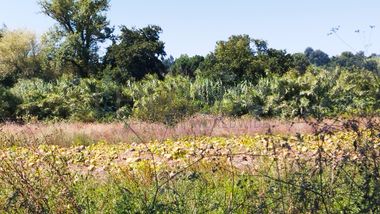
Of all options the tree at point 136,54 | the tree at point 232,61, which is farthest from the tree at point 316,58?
the tree at point 136,54

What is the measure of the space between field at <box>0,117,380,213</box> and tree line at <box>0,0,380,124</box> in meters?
0.36

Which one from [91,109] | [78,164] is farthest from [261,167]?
[91,109]

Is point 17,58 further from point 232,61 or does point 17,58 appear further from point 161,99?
point 161,99

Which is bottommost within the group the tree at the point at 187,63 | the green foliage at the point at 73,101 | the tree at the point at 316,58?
the green foliage at the point at 73,101

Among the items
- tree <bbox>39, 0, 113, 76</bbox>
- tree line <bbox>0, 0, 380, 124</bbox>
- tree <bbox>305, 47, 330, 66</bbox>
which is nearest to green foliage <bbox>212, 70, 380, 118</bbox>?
tree line <bbox>0, 0, 380, 124</bbox>

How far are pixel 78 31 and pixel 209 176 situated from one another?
1719 inches

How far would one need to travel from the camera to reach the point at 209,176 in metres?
5.79

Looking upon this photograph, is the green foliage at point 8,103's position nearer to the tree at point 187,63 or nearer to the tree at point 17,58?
the tree at point 17,58

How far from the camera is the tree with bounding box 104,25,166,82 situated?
4059 centimetres

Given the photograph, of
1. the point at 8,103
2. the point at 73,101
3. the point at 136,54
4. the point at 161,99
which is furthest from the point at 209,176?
the point at 136,54

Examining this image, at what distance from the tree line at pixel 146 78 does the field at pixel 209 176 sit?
36 cm

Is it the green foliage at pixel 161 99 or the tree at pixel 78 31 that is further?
the tree at pixel 78 31

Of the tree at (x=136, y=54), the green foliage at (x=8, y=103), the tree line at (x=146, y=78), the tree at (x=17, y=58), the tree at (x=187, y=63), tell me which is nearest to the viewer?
the tree line at (x=146, y=78)

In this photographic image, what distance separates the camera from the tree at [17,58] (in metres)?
46.6
